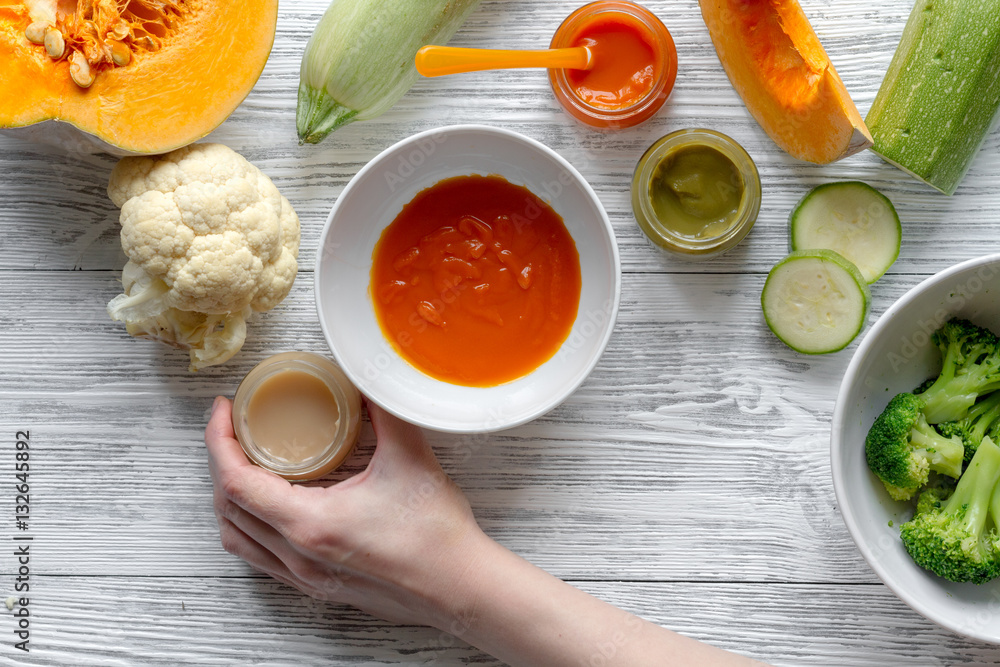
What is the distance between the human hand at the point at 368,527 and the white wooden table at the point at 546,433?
0.41 feet

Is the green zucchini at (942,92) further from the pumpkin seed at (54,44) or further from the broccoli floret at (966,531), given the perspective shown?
the pumpkin seed at (54,44)

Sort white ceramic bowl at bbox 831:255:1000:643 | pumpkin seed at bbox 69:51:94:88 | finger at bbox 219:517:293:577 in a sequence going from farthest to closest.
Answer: finger at bbox 219:517:293:577 → white ceramic bowl at bbox 831:255:1000:643 → pumpkin seed at bbox 69:51:94:88

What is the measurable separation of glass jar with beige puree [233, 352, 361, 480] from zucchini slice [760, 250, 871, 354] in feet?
2.86

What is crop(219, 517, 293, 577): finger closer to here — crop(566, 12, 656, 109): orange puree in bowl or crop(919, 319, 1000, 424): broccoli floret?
crop(566, 12, 656, 109): orange puree in bowl

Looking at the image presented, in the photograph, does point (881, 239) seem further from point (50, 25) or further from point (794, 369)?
point (50, 25)

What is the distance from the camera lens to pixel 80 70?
3.67ft

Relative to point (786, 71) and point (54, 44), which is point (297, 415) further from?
point (786, 71)

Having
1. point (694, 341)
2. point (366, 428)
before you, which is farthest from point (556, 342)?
point (366, 428)

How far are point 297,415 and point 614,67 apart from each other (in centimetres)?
96

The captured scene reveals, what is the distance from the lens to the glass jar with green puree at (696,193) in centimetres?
132

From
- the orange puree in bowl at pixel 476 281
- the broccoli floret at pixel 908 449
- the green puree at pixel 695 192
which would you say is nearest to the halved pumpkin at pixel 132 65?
the orange puree in bowl at pixel 476 281

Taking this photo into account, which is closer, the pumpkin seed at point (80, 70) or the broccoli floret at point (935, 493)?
the pumpkin seed at point (80, 70)

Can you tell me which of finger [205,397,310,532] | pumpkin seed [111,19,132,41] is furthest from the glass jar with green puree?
pumpkin seed [111,19,132,41]

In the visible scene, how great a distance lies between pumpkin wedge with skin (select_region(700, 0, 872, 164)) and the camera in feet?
4.14
